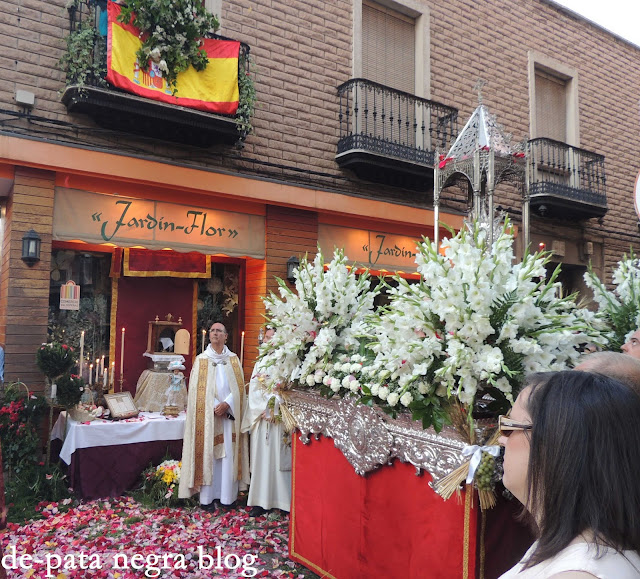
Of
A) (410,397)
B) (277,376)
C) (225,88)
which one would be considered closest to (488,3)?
(225,88)

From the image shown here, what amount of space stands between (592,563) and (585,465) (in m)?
0.18

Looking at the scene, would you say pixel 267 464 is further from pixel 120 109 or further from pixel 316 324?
pixel 120 109

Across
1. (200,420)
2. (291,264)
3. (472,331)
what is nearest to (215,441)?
(200,420)

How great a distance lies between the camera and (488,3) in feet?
39.7

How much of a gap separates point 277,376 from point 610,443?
3466 millimetres

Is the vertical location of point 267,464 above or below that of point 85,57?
below

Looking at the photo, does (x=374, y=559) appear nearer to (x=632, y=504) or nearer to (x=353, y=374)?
(x=353, y=374)

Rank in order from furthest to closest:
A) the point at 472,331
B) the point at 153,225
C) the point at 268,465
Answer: the point at 153,225 < the point at 268,465 < the point at 472,331

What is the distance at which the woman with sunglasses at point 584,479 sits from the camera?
1131 mm

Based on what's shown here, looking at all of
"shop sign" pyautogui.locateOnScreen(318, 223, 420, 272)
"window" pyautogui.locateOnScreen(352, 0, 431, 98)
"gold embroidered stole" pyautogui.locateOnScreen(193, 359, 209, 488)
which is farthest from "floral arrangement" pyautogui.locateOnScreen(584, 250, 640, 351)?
"window" pyautogui.locateOnScreen(352, 0, 431, 98)

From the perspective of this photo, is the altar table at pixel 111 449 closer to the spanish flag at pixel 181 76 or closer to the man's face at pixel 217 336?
the man's face at pixel 217 336

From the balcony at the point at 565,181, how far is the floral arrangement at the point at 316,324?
8738 mm

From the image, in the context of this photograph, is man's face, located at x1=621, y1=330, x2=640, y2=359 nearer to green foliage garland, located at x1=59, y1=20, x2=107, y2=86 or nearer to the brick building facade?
the brick building facade

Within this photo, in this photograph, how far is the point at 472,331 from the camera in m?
2.86
